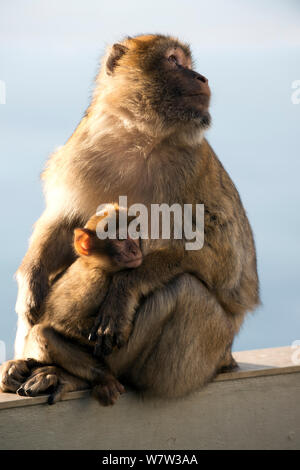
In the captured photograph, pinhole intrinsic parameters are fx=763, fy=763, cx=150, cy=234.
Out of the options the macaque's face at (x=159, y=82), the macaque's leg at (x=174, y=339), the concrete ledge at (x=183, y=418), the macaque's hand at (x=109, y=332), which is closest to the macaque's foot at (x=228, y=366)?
the concrete ledge at (x=183, y=418)

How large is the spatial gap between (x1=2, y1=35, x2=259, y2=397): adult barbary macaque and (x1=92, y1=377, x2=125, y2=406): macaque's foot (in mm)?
68

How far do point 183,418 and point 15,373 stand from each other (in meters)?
0.81

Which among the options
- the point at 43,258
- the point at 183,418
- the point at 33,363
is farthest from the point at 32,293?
the point at 183,418

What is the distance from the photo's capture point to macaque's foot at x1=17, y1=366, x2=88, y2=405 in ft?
10.8

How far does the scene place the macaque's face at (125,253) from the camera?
3189mm

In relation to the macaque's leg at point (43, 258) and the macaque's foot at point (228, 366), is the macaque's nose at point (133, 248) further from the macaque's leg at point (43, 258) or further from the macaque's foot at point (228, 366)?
the macaque's foot at point (228, 366)

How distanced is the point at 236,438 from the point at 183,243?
109 cm

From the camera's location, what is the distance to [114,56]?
359 cm

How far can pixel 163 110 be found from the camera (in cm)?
337

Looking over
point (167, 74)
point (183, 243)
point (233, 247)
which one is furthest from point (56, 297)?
point (167, 74)

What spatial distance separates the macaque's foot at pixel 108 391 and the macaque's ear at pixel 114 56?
4.70ft

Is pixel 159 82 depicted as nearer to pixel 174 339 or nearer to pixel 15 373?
pixel 174 339

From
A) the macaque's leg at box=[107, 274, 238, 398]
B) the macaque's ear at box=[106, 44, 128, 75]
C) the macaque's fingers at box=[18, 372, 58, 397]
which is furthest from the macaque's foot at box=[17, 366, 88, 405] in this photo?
the macaque's ear at box=[106, 44, 128, 75]

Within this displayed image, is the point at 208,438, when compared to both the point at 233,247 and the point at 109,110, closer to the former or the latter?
the point at 233,247
